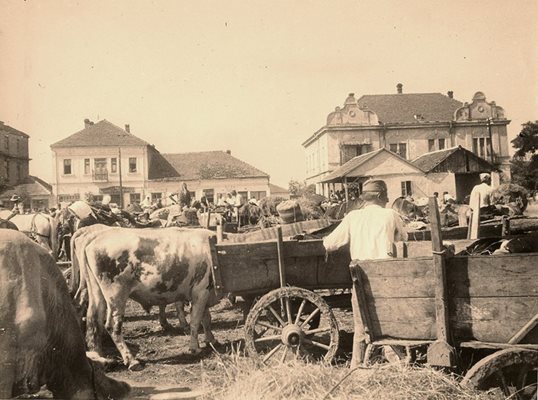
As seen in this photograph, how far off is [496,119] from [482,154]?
12.4ft

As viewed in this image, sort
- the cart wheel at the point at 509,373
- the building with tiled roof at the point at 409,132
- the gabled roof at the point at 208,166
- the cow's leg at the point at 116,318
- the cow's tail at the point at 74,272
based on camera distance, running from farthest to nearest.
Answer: the gabled roof at the point at 208,166 → the building with tiled roof at the point at 409,132 → the cow's tail at the point at 74,272 → the cow's leg at the point at 116,318 → the cart wheel at the point at 509,373

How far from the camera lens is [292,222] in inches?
297

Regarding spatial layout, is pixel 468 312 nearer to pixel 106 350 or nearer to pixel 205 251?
pixel 205 251

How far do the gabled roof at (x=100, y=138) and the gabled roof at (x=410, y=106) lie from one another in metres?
22.7

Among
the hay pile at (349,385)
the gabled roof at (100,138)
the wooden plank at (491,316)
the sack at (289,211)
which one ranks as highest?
the gabled roof at (100,138)

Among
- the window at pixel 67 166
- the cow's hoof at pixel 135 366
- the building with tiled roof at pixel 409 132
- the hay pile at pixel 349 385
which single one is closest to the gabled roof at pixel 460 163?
the building with tiled roof at pixel 409 132

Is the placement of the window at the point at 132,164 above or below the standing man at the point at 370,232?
above

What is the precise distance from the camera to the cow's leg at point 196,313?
21.8ft

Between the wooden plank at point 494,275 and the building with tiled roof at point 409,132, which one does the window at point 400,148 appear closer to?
the building with tiled roof at point 409,132

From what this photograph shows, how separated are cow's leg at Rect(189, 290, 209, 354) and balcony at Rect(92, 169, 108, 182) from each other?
152 feet

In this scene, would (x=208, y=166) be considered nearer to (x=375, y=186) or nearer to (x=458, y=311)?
(x=375, y=186)

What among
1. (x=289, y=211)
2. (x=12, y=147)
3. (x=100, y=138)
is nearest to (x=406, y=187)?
(x=12, y=147)

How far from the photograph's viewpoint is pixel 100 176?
166 ft

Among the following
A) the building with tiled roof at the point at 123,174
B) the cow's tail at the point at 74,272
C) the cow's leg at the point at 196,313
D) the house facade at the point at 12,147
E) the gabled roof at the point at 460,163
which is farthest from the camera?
the building with tiled roof at the point at 123,174
